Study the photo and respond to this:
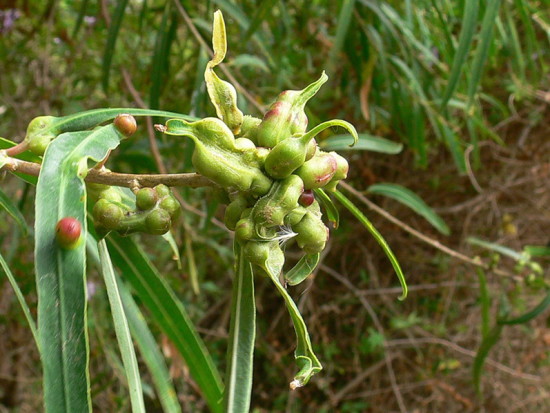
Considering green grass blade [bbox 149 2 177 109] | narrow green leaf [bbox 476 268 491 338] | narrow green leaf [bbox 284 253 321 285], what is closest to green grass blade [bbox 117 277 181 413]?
narrow green leaf [bbox 284 253 321 285]

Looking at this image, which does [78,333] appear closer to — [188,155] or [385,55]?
[188,155]

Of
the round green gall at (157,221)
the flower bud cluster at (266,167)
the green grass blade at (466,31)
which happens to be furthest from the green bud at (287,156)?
the green grass blade at (466,31)

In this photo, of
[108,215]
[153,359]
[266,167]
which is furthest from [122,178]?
[153,359]

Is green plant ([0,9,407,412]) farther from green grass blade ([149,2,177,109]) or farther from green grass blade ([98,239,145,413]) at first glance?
green grass blade ([149,2,177,109])

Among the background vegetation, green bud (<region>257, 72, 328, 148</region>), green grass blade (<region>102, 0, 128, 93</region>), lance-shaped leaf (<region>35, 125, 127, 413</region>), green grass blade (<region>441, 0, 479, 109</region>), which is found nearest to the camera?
lance-shaped leaf (<region>35, 125, 127, 413</region>)

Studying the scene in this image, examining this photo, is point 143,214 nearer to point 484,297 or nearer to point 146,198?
point 146,198

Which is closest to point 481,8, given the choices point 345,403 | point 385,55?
point 385,55
